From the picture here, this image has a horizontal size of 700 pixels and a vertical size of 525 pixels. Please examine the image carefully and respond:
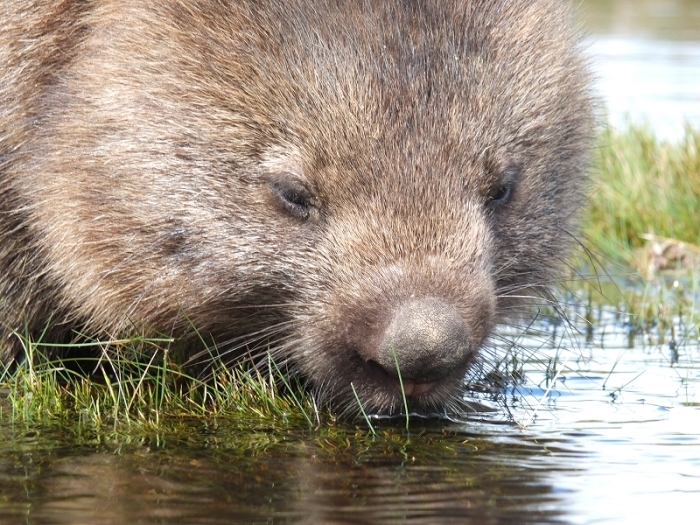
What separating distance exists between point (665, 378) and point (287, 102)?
6.83 feet

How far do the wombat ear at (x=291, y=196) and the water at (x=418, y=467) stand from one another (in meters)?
0.80

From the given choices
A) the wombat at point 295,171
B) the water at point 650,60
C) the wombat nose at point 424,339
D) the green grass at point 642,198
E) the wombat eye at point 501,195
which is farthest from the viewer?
the water at point 650,60

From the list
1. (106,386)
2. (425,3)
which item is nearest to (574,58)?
(425,3)

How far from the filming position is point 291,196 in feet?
16.1

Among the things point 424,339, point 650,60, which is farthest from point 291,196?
point 650,60

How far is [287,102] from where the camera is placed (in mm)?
4934

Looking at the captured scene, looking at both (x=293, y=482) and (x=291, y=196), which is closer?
(x=293, y=482)

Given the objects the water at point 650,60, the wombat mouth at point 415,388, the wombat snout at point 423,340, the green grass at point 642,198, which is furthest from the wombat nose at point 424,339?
the green grass at point 642,198

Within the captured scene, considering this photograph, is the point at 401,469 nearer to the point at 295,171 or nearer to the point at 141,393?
the point at 295,171

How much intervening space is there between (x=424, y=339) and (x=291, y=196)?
0.76 m

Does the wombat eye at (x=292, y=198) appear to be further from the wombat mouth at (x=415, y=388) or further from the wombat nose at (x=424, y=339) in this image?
the wombat mouth at (x=415, y=388)

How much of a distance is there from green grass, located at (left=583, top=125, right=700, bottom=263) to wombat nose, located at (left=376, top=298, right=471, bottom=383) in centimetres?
391

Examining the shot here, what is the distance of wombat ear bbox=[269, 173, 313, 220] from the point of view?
4.89 metres

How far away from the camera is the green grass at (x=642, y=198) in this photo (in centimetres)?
853
